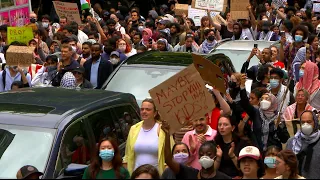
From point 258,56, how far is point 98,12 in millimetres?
11197

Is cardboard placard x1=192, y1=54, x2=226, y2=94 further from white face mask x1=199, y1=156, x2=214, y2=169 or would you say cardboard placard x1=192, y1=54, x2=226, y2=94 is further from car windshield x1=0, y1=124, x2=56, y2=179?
car windshield x1=0, y1=124, x2=56, y2=179

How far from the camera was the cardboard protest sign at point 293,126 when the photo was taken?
9.37 m

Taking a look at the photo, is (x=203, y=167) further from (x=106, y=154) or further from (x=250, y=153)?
(x=106, y=154)

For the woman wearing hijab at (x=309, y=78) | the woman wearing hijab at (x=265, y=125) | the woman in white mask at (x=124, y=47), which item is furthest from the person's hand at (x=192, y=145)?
the woman in white mask at (x=124, y=47)

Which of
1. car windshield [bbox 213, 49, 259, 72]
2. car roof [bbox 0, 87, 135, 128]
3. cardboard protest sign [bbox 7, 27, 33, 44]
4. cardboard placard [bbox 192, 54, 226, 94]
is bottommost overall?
car windshield [bbox 213, 49, 259, 72]

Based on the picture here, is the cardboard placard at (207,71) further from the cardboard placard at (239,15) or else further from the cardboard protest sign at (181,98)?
the cardboard placard at (239,15)

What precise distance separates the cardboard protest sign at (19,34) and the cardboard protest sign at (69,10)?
477 centimetres

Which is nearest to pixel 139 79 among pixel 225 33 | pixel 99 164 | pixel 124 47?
pixel 124 47

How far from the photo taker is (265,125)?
9438 mm

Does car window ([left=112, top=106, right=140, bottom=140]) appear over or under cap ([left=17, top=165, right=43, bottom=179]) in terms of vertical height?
under

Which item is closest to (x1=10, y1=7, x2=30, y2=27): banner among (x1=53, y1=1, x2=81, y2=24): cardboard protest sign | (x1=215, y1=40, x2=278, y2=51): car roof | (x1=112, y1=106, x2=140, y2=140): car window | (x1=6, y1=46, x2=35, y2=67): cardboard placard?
(x1=53, y1=1, x2=81, y2=24): cardboard protest sign

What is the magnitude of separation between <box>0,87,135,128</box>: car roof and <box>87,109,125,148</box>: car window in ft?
0.38

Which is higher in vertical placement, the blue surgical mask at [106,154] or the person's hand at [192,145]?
the blue surgical mask at [106,154]

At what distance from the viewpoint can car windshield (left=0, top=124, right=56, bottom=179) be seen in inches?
288
